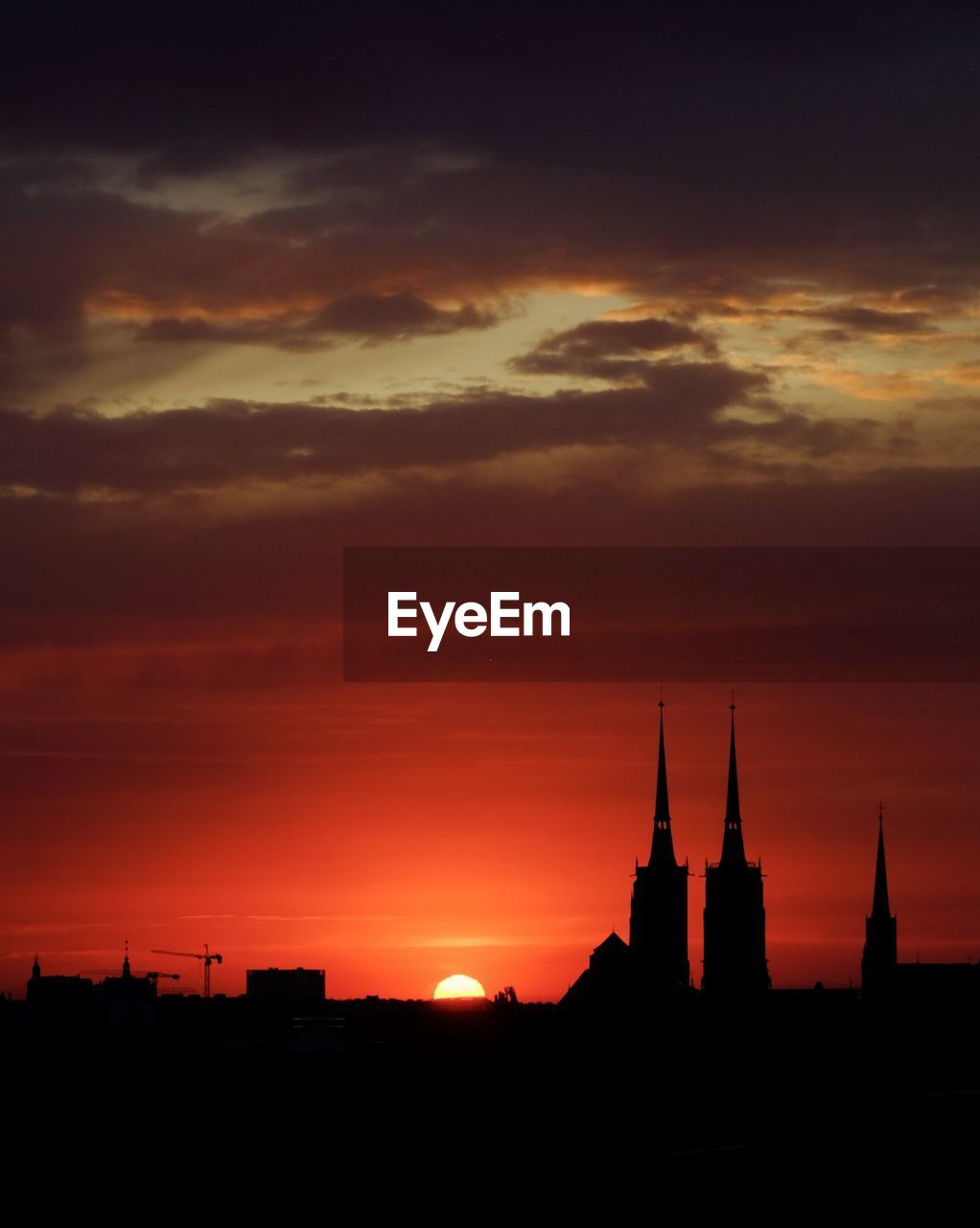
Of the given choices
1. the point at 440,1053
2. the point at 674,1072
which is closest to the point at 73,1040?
the point at 440,1053

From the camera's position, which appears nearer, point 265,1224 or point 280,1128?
point 265,1224

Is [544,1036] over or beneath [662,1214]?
over

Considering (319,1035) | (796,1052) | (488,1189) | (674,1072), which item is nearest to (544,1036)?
(319,1035)

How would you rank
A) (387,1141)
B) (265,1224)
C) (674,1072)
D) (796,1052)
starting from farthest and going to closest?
1. (796,1052)
2. (674,1072)
3. (387,1141)
4. (265,1224)

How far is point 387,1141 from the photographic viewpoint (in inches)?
1283

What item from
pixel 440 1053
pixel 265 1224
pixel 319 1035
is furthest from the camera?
pixel 319 1035

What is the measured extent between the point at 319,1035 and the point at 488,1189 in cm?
9032

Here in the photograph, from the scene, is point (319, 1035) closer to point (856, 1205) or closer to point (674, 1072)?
point (674, 1072)

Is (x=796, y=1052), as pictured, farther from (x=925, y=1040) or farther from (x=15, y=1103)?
(x=15, y=1103)

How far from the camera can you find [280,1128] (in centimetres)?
3319

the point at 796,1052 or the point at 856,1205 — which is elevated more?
the point at 796,1052

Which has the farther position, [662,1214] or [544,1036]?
[544,1036]

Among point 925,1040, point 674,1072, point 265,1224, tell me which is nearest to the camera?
point 265,1224

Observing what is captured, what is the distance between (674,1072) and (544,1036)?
163ft
